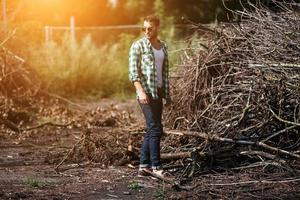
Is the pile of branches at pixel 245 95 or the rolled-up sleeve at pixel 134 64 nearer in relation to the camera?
the rolled-up sleeve at pixel 134 64

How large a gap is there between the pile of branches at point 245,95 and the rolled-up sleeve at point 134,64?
1.16 meters

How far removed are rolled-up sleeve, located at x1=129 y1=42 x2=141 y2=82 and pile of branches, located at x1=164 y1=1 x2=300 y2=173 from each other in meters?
1.16

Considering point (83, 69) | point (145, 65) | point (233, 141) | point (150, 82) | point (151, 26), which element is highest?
point (151, 26)

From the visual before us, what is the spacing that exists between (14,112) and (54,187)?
568 cm

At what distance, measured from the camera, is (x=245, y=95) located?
8.74 meters

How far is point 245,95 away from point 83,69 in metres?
10.4

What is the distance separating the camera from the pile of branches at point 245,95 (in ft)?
27.6

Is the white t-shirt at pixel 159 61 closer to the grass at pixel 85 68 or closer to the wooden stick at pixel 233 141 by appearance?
the wooden stick at pixel 233 141

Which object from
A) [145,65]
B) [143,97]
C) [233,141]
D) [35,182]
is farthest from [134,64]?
[35,182]

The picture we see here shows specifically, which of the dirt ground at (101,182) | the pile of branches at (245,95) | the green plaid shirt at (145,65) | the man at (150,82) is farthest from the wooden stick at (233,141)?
the green plaid shirt at (145,65)

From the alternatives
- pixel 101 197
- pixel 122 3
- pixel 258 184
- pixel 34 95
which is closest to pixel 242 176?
pixel 258 184

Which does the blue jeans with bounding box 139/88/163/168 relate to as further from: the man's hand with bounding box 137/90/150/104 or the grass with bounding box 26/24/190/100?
the grass with bounding box 26/24/190/100

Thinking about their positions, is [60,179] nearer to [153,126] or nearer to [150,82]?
[153,126]

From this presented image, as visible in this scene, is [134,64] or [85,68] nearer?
[134,64]
